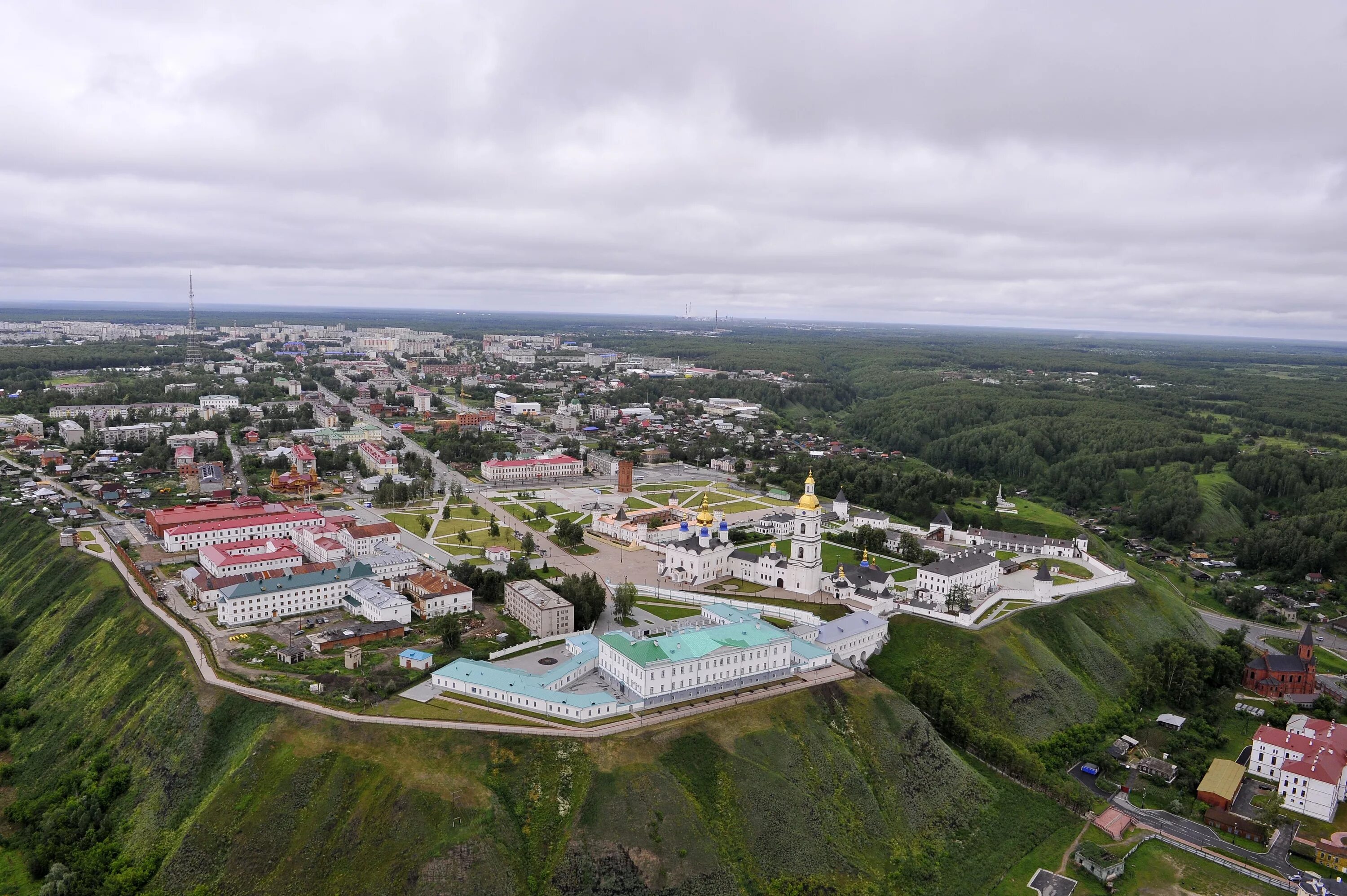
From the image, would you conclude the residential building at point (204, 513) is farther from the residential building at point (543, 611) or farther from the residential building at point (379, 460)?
the residential building at point (543, 611)

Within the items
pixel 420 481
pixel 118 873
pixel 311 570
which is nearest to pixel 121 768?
pixel 118 873

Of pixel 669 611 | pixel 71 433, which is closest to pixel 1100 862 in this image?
pixel 669 611

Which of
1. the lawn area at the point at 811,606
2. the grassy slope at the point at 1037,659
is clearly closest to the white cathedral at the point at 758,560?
the lawn area at the point at 811,606

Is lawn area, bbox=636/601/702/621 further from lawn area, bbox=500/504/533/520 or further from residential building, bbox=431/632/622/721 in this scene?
lawn area, bbox=500/504/533/520

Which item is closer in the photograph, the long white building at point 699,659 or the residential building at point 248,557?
the long white building at point 699,659

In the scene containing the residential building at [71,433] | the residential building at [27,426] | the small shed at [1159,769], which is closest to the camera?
the small shed at [1159,769]

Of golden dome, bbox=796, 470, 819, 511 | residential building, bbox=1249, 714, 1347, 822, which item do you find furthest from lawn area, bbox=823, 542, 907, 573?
residential building, bbox=1249, 714, 1347, 822
